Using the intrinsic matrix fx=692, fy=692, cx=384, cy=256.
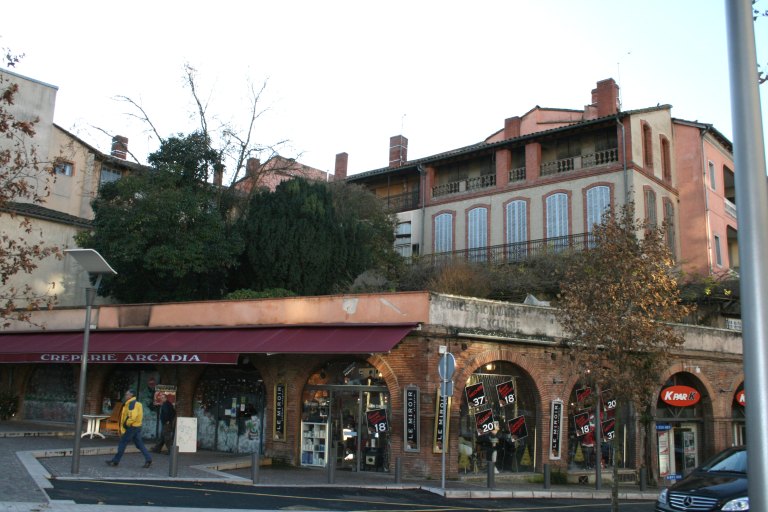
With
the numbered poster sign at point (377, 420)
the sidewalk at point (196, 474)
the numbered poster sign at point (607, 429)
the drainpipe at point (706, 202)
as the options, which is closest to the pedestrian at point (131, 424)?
the sidewalk at point (196, 474)

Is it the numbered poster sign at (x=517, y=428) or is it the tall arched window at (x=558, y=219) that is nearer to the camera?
the numbered poster sign at (x=517, y=428)

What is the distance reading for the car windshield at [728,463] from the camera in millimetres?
11805

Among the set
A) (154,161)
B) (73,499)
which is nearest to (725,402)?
(73,499)

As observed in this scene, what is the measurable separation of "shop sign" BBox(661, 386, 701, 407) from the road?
757 cm

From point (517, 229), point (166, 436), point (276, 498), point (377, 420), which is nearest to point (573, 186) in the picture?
point (517, 229)

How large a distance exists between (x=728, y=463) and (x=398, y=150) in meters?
32.9

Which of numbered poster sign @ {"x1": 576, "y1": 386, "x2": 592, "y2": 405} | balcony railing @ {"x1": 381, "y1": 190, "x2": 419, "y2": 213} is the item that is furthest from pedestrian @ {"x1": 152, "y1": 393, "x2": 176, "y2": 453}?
balcony railing @ {"x1": 381, "y1": 190, "x2": 419, "y2": 213}

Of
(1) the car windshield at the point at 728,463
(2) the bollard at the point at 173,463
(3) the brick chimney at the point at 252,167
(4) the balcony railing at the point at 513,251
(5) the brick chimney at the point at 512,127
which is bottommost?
(2) the bollard at the point at 173,463

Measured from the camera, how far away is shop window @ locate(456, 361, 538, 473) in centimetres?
1769

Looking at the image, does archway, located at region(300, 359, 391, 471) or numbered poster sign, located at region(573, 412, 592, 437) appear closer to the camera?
archway, located at region(300, 359, 391, 471)

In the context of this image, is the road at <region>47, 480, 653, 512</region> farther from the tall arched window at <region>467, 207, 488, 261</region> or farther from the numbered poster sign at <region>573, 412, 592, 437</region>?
the tall arched window at <region>467, 207, 488, 261</region>

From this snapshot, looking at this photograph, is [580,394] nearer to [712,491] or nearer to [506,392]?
[506,392]

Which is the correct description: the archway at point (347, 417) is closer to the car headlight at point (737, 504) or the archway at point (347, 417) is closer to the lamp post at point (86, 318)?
the lamp post at point (86, 318)

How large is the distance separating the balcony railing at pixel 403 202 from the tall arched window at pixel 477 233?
13.7 feet
